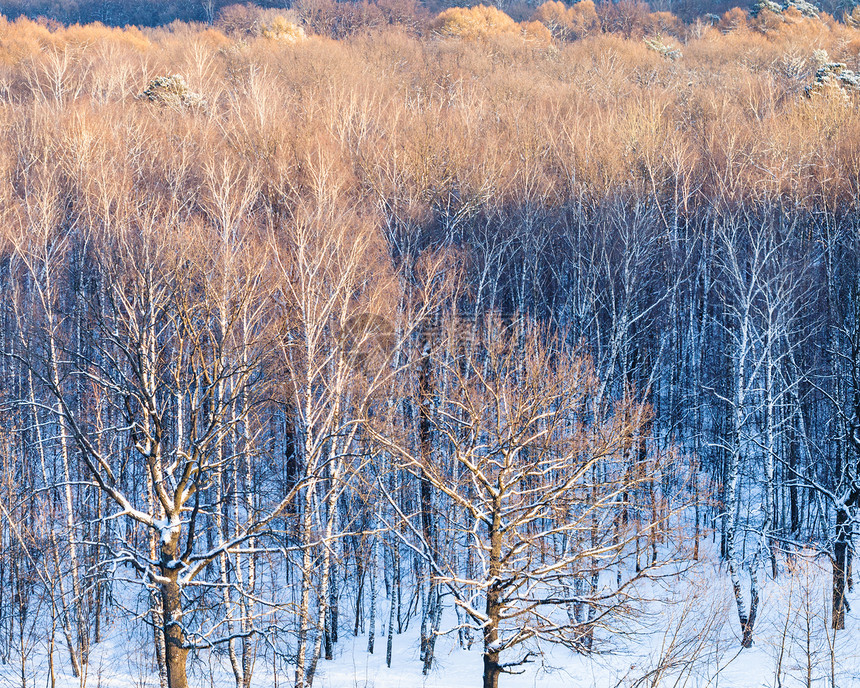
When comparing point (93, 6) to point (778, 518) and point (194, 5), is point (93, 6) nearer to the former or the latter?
point (194, 5)

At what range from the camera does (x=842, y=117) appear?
3130cm

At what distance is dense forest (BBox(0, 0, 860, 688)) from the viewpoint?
14.7 metres

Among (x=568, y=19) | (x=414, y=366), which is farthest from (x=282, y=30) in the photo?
(x=414, y=366)

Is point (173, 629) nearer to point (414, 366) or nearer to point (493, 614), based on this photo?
point (493, 614)

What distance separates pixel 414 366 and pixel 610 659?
897cm

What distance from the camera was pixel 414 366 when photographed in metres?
21.2

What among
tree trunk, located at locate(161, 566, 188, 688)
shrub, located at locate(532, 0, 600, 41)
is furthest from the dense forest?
shrub, located at locate(532, 0, 600, 41)

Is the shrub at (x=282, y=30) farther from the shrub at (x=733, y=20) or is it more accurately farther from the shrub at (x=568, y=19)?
the shrub at (x=733, y=20)

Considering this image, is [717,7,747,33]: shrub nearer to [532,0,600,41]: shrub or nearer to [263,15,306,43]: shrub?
[532,0,600,41]: shrub

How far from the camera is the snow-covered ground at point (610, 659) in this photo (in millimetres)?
17281

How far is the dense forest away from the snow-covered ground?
0.37 meters

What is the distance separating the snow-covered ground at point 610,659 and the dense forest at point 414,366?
368mm

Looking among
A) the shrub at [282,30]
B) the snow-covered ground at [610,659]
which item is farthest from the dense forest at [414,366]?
the shrub at [282,30]

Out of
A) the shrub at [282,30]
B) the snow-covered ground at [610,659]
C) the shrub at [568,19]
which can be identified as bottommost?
the snow-covered ground at [610,659]
